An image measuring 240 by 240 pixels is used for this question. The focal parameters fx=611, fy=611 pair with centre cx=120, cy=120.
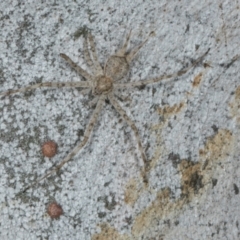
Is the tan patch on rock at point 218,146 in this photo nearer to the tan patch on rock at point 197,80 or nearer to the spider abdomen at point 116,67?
the tan patch on rock at point 197,80

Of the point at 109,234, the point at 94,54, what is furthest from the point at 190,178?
the point at 94,54

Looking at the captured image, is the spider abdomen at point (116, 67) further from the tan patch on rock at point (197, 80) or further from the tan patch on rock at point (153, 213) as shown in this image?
the tan patch on rock at point (153, 213)

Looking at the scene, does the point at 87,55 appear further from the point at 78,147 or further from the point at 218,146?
the point at 218,146

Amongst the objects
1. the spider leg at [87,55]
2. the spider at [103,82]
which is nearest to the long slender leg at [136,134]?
the spider at [103,82]

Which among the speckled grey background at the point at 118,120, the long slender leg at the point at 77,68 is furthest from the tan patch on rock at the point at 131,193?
the long slender leg at the point at 77,68

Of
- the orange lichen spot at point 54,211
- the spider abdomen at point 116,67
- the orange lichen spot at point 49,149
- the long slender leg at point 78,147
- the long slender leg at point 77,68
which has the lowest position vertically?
the orange lichen spot at point 54,211

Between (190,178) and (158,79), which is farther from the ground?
(158,79)

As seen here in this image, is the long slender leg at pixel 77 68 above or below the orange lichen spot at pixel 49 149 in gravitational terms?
above
